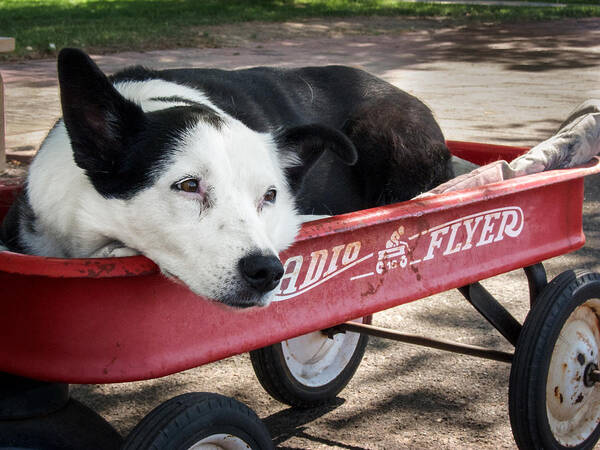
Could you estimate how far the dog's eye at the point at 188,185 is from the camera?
2023 mm

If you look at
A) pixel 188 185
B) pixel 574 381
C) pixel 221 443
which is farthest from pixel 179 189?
pixel 574 381

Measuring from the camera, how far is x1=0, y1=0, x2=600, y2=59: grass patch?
1314 cm

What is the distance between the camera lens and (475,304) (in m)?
2.95

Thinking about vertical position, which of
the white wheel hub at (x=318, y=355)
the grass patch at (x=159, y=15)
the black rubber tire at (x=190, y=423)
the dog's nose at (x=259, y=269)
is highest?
the dog's nose at (x=259, y=269)

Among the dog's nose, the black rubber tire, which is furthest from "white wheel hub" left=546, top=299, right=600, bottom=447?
the dog's nose

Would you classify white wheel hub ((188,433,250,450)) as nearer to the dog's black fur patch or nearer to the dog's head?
the dog's head

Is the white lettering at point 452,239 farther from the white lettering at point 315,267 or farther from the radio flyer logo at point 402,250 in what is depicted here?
the white lettering at point 315,267

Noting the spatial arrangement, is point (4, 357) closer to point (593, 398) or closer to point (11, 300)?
point (11, 300)

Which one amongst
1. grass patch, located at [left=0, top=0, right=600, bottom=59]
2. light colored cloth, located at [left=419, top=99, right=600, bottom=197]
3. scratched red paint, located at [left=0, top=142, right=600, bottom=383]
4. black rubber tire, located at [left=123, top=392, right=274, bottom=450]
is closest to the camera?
scratched red paint, located at [left=0, top=142, right=600, bottom=383]

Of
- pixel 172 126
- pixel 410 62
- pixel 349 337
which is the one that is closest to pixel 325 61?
pixel 410 62

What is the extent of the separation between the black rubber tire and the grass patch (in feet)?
35.4

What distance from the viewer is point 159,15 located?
1770cm

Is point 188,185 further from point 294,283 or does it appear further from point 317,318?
point 317,318

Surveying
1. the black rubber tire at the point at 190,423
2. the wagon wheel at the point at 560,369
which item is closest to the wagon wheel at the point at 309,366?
the wagon wheel at the point at 560,369
